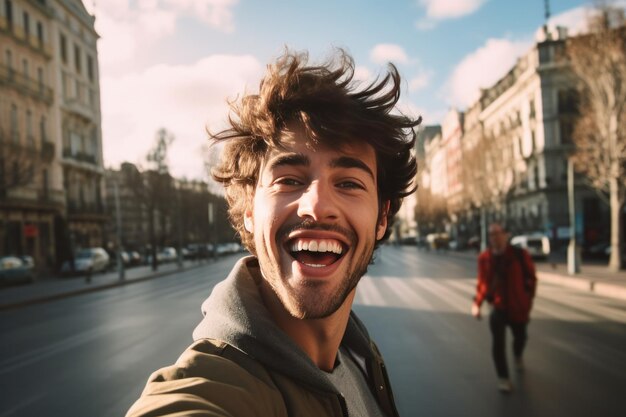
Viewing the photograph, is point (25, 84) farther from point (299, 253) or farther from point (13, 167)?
point (299, 253)

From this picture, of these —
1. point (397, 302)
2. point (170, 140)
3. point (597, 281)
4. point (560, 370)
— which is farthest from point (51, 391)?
point (170, 140)

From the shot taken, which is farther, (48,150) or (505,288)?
(48,150)

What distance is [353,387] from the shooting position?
1.74m

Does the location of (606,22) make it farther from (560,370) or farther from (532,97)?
(532,97)

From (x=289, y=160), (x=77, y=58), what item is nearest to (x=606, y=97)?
(x=289, y=160)

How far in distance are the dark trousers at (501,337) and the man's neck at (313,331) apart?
4534 millimetres

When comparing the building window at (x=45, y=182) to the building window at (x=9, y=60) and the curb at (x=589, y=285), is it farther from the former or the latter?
the curb at (x=589, y=285)

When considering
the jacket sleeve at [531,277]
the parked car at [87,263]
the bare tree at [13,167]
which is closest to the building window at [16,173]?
the bare tree at [13,167]

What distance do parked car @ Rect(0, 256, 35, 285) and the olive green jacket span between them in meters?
28.0

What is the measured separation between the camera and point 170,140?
37375 millimetres

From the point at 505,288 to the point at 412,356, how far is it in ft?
6.68

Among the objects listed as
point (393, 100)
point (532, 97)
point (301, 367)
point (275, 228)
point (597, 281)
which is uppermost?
point (532, 97)

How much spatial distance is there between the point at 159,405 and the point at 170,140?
38.2 meters

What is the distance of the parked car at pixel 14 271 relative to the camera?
977 inches
